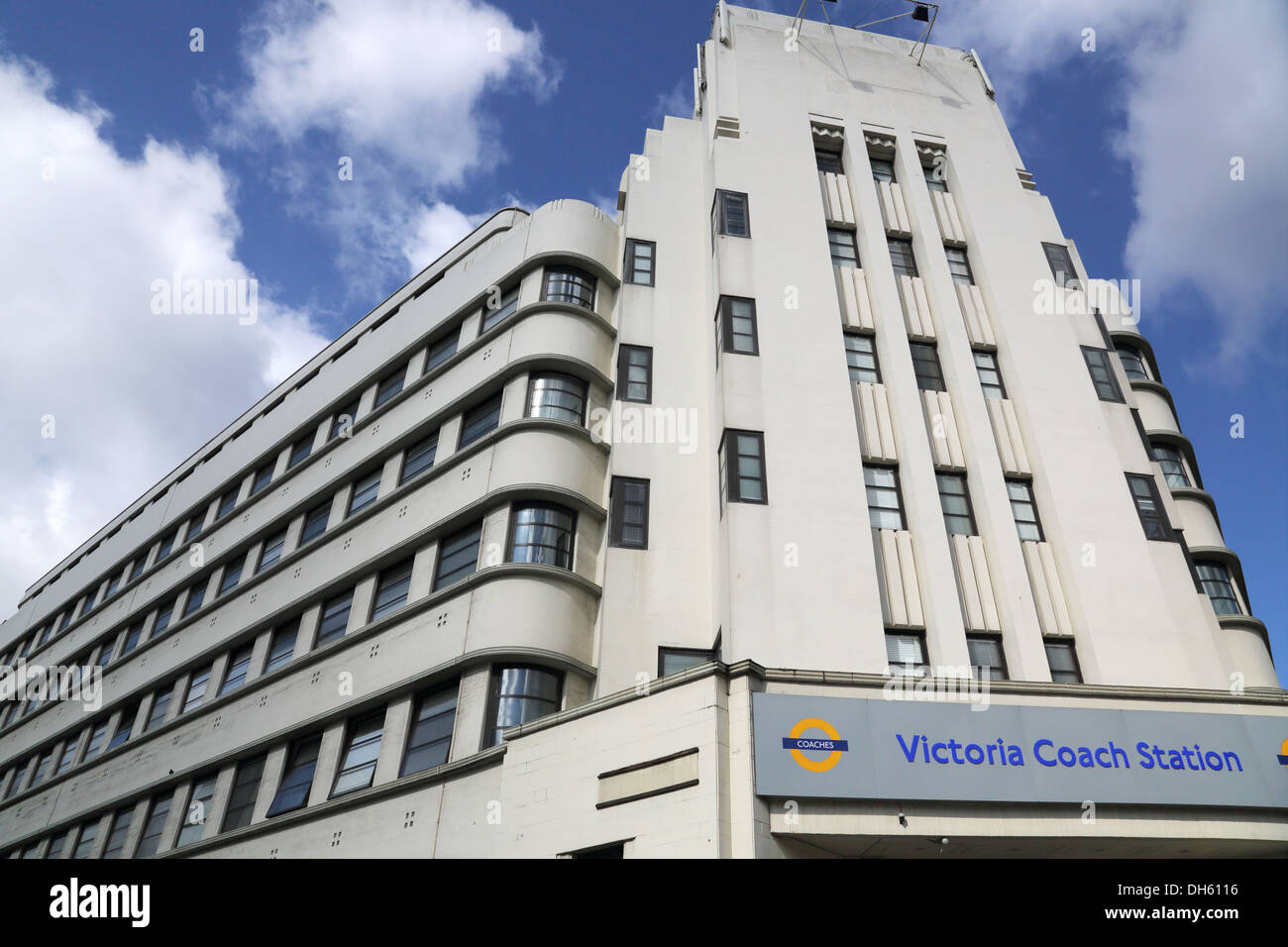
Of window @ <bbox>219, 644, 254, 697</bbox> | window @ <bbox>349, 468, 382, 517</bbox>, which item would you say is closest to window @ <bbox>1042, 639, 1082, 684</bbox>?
window @ <bbox>349, 468, 382, 517</bbox>

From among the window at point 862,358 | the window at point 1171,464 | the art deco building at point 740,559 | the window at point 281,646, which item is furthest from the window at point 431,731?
the window at point 1171,464

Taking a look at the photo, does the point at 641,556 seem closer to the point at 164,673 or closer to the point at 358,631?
the point at 358,631

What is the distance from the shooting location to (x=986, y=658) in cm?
1911

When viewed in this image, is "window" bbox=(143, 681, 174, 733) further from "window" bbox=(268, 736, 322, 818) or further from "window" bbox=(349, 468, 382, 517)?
"window" bbox=(268, 736, 322, 818)

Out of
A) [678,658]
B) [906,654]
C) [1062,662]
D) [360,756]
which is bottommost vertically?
[360,756]

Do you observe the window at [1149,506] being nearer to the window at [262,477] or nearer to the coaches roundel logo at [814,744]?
the coaches roundel logo at [814,744]

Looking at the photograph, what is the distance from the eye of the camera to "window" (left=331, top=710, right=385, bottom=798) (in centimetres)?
2105

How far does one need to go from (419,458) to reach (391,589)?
461 cm

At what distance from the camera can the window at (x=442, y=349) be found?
29328mm

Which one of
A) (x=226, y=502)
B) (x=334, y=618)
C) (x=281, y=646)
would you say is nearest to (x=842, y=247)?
(x=334, y=618)

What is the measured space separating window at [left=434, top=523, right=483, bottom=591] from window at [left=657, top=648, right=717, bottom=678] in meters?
5.38

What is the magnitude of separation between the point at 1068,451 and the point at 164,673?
1193 inches

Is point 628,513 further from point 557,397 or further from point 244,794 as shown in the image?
point 244,794
